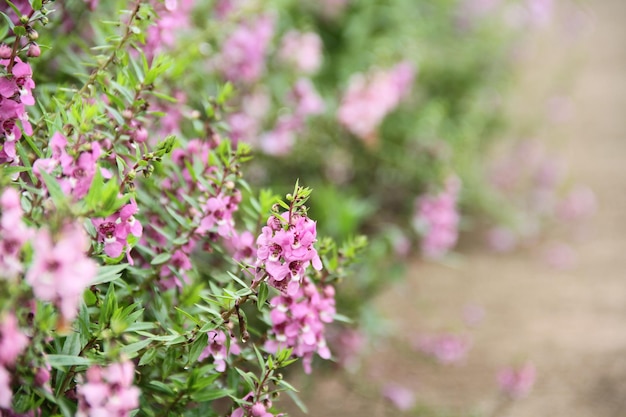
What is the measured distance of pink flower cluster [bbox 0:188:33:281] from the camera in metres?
1.11

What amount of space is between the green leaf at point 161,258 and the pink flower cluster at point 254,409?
39 centimetres

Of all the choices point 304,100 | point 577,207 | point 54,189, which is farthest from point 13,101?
point 577,207

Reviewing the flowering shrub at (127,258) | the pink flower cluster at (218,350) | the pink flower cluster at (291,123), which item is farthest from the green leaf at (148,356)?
the pink flower cluster at (291,123)

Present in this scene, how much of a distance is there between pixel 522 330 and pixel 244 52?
238cm

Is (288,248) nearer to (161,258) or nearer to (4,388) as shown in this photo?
(161,258)

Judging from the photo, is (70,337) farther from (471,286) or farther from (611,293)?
(611,293)

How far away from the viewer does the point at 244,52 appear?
305 centimetres

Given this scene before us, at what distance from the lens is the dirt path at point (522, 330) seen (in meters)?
3.44

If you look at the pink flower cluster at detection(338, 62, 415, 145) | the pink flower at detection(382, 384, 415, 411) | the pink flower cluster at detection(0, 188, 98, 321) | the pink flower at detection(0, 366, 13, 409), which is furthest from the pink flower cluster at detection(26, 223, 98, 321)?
the pink flower cluster at detection(338, 62, 415, 145)

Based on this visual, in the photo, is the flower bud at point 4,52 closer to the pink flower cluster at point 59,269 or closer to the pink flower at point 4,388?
the pink flower cluster at point 59,269

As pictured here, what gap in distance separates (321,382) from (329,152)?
1365mm

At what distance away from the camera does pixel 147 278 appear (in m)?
1.81

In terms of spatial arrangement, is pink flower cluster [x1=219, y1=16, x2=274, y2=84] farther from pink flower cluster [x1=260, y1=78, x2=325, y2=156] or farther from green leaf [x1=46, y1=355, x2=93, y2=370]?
green leaf [x1=46, y1=355, x2=93, y2=370]

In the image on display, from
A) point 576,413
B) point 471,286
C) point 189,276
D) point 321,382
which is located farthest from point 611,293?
point 189,276
